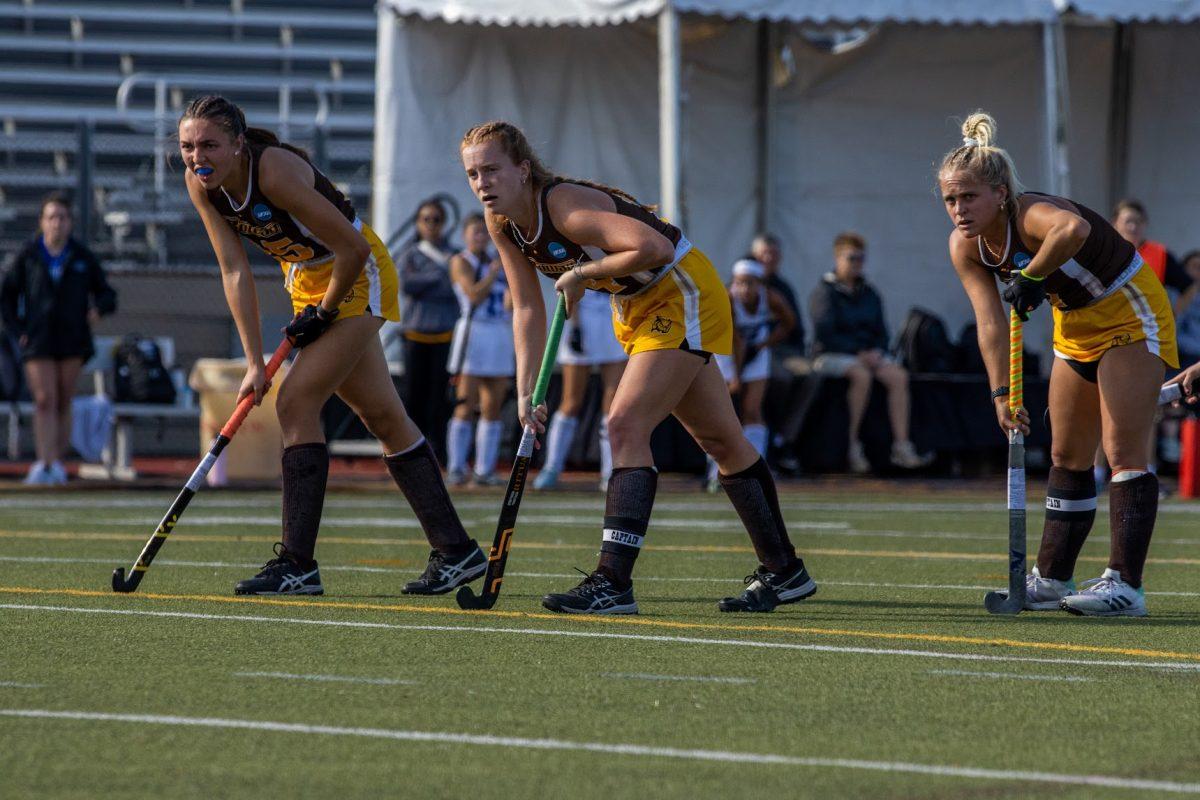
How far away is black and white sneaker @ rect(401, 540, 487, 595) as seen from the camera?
7.53 metres

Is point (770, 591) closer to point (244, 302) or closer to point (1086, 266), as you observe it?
point (1086, 266)

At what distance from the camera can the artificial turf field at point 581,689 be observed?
4.08m

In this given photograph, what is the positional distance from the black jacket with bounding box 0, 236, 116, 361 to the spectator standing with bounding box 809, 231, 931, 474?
5628mm

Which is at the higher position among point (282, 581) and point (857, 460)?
point (282, 581)

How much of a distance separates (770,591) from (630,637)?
0.99 meters

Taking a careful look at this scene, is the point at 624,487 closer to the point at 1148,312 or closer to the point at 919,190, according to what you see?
the point at 1148,312

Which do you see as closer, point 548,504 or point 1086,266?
point 1086,266

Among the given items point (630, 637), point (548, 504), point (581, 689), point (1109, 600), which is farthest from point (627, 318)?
point (548, 504)

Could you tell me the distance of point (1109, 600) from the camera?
6.96 m

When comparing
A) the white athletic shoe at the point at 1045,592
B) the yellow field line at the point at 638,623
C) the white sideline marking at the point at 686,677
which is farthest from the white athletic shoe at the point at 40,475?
the white sideline marking at the point at 686,677

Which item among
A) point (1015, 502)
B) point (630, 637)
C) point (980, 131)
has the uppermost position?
point (980, 131)

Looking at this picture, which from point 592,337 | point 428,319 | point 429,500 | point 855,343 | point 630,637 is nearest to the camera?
point 630,637

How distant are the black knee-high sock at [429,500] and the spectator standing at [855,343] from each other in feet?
28.5

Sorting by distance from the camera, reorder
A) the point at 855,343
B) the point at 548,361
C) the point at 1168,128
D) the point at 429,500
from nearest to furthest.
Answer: the point at 548,361 → the point at 429,500 → the point at 855,343 → the point at 1168,128
